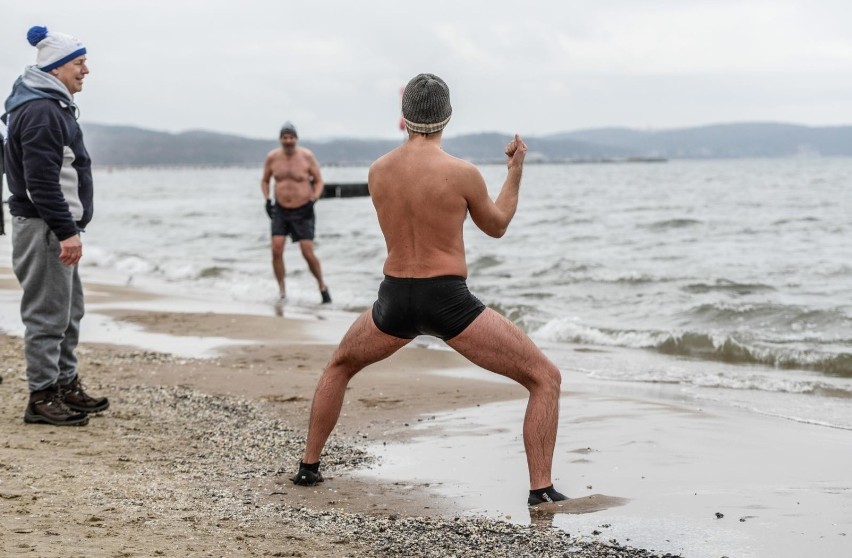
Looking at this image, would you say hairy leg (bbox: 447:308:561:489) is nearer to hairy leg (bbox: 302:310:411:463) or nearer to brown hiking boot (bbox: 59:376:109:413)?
hairy leg (bbox: 302:310:411:463)

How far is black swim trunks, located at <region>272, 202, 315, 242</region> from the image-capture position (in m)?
12.8

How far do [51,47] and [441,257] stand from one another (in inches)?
106

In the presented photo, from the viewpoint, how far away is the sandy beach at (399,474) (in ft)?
13.3

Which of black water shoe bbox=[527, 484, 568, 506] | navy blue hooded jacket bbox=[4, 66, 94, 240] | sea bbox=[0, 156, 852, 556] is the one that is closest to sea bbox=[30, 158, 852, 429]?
sea bbox=[0, 156, 852, 556]

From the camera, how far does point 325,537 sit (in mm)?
4141

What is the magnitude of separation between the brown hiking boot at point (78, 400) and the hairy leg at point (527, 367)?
2.82 meters

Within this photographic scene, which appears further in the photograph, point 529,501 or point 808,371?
point 808,371

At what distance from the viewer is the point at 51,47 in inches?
223

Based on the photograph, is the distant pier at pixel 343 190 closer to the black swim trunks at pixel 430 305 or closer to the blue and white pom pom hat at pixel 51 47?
the blue and white pom pom hat at pixel 51 47

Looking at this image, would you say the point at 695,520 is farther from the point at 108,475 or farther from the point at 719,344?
the point at 719,344

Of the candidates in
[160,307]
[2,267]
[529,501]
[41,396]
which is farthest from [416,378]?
[2,267]

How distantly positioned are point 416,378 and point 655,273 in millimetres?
9388

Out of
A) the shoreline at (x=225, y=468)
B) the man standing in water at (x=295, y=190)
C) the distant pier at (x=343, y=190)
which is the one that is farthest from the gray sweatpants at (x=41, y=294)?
the distant pier at (x=343, y=190)

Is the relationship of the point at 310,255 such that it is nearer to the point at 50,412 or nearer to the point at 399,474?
the point at 50,412
